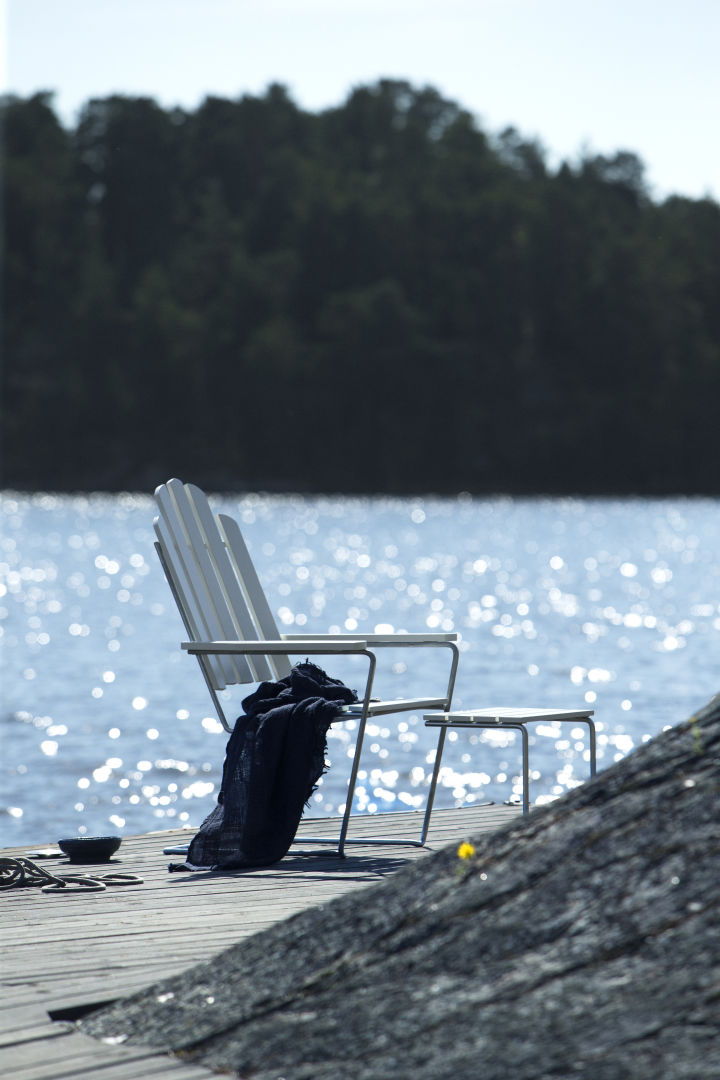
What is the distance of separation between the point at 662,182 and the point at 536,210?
13.0m

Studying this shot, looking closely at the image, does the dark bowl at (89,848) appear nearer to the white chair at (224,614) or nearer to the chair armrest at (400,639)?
the white chair at (224,614)

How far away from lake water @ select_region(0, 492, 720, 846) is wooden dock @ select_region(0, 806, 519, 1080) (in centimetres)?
502

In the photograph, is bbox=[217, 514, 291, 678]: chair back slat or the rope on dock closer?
the rope on dock

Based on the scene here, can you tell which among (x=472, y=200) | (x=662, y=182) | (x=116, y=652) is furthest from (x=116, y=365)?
(x=116, y=652)

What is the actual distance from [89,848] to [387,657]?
668 inches

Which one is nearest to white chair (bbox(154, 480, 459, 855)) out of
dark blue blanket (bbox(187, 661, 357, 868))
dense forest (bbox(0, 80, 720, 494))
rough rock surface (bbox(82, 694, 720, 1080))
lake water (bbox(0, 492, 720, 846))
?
dark blue blanket (bbox(187, 661, 357, 868))

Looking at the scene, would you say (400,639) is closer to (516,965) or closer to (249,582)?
(249,582)

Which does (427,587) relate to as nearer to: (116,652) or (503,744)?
(116,652)

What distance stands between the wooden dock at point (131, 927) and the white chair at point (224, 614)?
0.68 ft

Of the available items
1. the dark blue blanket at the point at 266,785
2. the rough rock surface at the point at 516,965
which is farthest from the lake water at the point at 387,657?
the rough rock surface at the point at 516,965

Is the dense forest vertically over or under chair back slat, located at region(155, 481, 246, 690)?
over

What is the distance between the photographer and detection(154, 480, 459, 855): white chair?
4.82m

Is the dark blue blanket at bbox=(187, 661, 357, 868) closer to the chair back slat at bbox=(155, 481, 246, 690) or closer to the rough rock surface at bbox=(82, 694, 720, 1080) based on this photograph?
the chair back slat at bbox=(155, 481, 246, 690)

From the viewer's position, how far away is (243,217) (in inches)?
2704
